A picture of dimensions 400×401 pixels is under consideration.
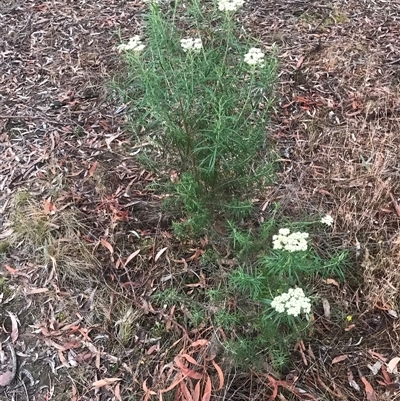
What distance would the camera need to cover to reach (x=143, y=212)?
10.3ft

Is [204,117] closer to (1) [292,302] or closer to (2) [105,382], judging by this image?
(1) [292,302]

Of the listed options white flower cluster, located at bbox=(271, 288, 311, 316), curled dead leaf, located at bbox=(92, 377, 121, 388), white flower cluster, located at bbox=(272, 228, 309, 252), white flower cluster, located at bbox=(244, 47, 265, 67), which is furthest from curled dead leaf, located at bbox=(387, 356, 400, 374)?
white flower cluster, located at bbox=(244, 47, 265, 67)

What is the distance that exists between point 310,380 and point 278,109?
6.22 feet

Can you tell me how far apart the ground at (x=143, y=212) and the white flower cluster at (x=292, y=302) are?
539 millimetres

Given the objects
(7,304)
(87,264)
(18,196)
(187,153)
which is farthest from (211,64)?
(7,304)

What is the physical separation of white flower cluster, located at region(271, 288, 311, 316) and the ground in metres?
0.54

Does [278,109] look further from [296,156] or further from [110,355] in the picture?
[110,355]

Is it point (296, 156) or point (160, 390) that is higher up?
point (296, 156)

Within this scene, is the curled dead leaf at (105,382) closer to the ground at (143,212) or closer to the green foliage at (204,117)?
the ground at (143,212)

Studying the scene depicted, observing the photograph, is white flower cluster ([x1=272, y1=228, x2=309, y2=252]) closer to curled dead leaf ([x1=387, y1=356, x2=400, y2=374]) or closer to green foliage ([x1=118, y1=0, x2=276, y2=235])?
green foliage ([x1=118, y1=0, x2=276, y2=235])

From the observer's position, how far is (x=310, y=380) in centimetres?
248

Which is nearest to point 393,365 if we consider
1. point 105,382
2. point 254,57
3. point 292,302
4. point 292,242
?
point 292,302

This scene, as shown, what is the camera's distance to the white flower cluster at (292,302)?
2037 mm

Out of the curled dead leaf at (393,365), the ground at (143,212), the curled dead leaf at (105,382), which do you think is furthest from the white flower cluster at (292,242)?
the curled dead leaf at (105,382)
